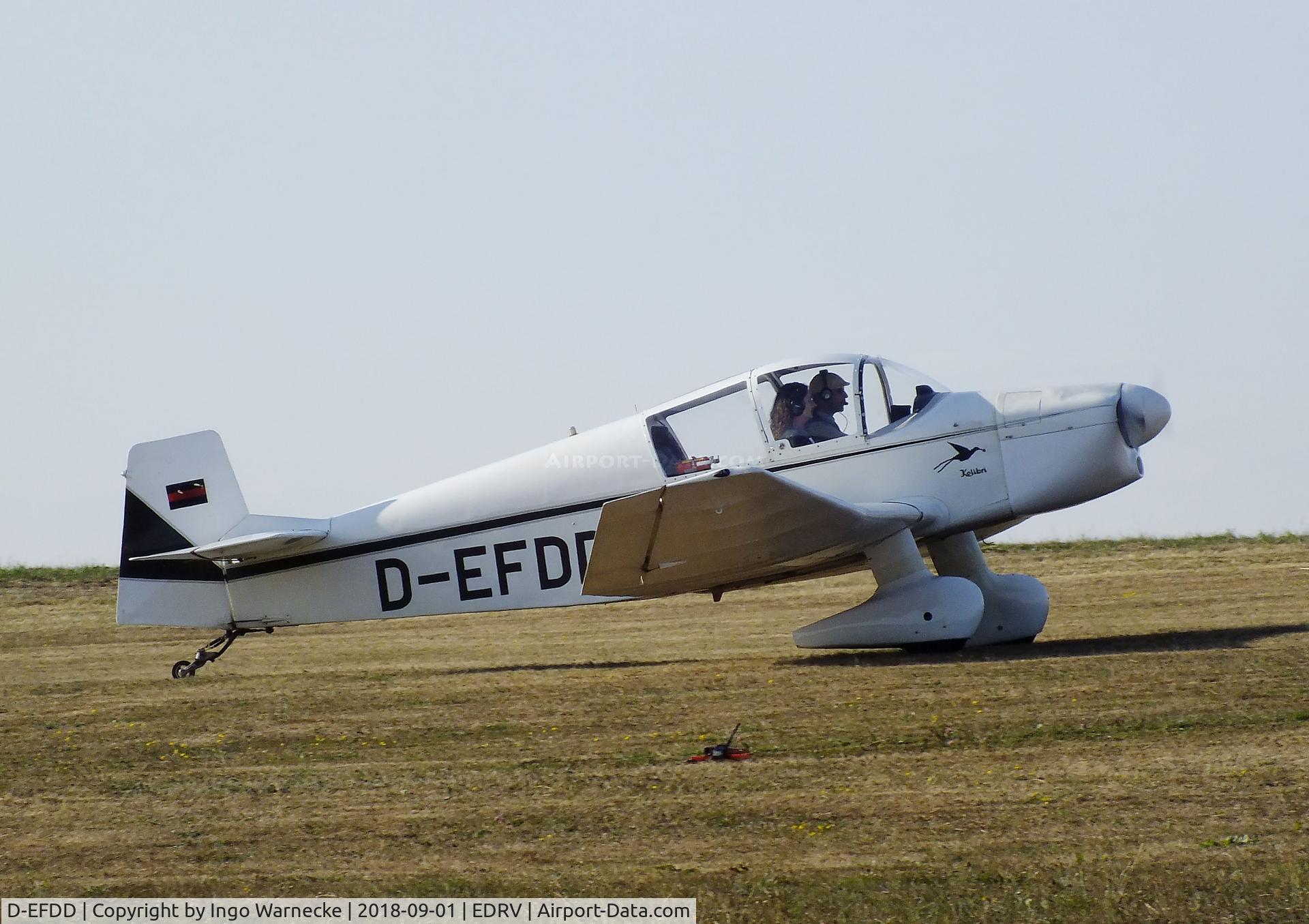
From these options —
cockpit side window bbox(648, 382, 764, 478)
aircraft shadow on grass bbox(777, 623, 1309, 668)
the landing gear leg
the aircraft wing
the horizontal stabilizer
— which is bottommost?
aircraft shadow on grass bbox(777, 623, 1309, 668)

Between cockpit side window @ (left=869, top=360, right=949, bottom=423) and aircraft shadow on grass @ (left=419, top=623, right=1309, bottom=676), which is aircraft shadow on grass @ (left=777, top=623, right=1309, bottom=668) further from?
cockpit side window @ (left=869, top=360, right=949, bottom=423)

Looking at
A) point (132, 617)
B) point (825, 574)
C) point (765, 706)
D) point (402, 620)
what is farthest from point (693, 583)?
point (402, 620)

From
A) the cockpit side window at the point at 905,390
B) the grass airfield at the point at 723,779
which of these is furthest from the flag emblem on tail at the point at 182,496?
the cockpit side window at the point at 905,390

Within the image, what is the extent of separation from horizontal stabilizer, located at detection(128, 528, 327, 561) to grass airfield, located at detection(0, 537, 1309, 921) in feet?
3.58

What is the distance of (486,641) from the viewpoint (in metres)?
14.2

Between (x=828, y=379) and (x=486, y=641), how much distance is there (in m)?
5.43

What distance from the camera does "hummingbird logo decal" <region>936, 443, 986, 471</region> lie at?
1058cm

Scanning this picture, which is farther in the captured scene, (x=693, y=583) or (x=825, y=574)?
(x=825, y=574)

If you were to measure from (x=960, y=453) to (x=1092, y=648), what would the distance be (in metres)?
1.81

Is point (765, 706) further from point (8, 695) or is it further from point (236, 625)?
point (8, 695)

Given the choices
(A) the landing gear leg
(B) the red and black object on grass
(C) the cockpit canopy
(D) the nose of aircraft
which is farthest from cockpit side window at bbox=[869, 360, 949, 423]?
(A) the landing gear leg

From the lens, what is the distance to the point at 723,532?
9.83 metres

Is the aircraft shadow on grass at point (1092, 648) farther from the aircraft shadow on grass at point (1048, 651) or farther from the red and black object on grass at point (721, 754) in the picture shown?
the red and black object on grass at point (721, 754)

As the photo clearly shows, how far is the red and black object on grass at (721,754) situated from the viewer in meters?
7.05
